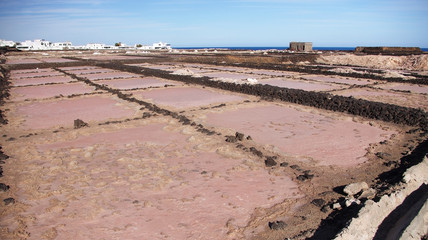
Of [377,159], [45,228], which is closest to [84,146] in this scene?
[45,228]

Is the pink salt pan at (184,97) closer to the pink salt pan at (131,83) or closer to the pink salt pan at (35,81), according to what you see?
the pink salt pan at (131,83)

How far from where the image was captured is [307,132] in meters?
6.42

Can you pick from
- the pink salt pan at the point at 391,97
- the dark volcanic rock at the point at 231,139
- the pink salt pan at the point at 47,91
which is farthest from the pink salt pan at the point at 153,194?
the pink salt pan at the point at 391,97

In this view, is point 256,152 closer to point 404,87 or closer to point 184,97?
point 184,97

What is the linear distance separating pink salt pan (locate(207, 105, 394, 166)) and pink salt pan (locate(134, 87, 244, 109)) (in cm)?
174

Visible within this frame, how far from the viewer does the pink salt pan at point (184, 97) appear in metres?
9.74

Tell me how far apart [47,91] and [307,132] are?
1080 cm

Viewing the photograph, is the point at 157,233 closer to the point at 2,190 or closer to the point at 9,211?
the point at 9,211

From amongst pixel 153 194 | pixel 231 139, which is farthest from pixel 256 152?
pixel 153 194

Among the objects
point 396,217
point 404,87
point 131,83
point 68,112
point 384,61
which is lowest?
point 396,217

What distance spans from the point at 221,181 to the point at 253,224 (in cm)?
108

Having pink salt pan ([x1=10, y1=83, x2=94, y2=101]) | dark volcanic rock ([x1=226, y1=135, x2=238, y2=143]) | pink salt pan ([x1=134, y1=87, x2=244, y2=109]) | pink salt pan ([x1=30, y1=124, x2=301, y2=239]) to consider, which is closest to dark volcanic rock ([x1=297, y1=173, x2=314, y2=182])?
pink salt pan ([x1=30, y1=124, x2=301, y2=239])

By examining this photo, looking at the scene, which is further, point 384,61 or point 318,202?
point 384,61

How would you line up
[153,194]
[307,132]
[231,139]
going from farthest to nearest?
[307,132] → [231,139] → [153,194]
